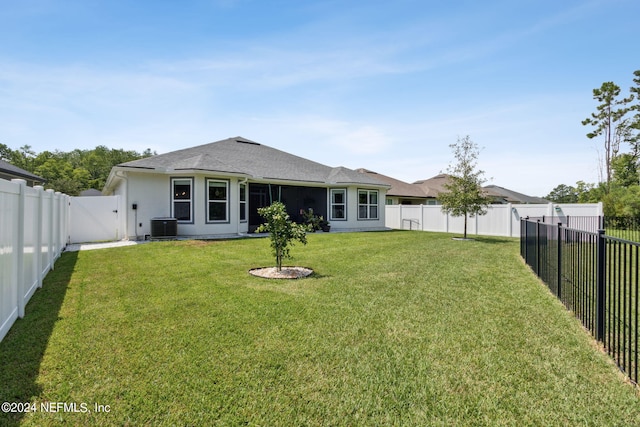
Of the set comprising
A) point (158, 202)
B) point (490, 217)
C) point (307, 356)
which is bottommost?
point (307, 356)

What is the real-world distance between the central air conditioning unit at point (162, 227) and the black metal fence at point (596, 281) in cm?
1190

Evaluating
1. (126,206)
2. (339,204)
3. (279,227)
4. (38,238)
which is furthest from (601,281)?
(339,204)

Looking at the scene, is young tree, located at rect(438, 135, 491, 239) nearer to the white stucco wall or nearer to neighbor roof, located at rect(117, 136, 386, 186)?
neighbor roof, located at rect(117, 136, 386, 186)

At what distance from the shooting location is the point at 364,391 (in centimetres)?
261

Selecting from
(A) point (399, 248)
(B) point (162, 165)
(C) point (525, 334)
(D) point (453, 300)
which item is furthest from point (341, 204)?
(C) point (525, 334)

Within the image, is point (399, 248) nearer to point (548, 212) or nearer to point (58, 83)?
point (548, 212)

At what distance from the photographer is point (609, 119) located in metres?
31.7

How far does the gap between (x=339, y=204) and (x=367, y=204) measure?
1.95m

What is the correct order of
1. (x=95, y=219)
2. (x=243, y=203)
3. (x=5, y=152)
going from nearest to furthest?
(x=95, y=219) < (x=243, y=203) < (x=5, y=152)

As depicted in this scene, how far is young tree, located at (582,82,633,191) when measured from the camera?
30.8m

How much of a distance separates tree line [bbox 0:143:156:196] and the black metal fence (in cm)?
5115

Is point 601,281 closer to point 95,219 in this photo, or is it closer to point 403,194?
point 95,219

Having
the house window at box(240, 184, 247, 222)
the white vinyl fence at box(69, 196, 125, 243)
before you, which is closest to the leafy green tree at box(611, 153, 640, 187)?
the house window at box(240, 184, 247, 222)

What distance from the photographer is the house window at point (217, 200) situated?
44.6ft
